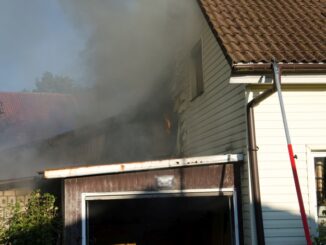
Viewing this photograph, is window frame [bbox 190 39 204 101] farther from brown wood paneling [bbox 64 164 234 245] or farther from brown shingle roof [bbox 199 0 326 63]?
brown wood paneling [bbox 64 164 234 245]

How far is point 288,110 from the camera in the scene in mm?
6973

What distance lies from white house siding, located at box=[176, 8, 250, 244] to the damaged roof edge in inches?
14.1

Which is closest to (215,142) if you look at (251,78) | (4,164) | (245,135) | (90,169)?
(245,135)

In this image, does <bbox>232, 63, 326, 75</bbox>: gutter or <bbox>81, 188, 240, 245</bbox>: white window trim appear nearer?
<bbox>232, 63, 326, 75</bbox>: gutter

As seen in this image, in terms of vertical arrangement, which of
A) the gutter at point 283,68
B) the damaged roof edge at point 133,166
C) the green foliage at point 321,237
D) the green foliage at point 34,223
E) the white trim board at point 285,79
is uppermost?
the gutter at point 283,68

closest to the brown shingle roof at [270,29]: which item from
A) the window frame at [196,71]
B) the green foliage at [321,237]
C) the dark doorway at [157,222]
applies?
the window frame at [196,71]

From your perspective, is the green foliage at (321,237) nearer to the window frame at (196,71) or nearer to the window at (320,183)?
the window at (320,183)

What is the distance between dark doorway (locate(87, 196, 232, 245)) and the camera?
8.96 metres

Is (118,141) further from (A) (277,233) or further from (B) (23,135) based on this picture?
(B) (23,135)

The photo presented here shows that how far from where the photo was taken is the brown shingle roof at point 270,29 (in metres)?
7.00

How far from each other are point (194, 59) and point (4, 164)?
615cm

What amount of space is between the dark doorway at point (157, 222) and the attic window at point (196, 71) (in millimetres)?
2079

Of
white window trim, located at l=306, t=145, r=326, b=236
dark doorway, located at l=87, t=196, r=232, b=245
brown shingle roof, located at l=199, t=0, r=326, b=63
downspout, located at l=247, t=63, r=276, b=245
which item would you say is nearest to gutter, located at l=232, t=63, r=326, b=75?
brown shingle roof, located at l=199, t=0, r=326, b=63

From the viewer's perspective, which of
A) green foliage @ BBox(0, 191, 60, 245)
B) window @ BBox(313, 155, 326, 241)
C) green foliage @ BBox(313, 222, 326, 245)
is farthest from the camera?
green foliage @ BBox(0, 191, 60, 245)
